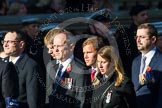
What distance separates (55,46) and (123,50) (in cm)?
161

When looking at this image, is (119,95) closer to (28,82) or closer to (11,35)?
(28,82)

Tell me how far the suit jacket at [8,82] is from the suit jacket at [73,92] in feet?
1.64

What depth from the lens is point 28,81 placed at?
8.40 meters

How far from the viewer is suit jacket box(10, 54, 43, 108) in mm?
8336

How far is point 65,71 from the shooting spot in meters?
8.53

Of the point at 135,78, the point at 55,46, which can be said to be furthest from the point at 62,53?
the point at 135,78

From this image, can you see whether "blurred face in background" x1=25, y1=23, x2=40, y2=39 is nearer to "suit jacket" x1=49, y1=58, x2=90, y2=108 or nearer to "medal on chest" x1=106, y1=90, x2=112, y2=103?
"suit jacket" x1=49, y1=58, x2=90, y2=108

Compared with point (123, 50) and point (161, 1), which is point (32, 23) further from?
point (161, 1)

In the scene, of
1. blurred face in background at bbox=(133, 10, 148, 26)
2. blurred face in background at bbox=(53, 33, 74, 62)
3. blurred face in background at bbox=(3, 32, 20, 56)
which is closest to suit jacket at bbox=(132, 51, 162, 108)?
blurred face in background at bbox=(53, 33, 74, 62)

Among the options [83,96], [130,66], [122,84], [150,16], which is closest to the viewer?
[122,84]

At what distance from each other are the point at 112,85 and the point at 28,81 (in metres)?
1.12

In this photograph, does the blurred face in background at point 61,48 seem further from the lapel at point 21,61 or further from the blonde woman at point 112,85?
the blonde woman at point 112,85

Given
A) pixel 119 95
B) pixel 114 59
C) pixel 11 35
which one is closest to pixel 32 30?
pixel 11 35

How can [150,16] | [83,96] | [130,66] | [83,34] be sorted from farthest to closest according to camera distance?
[150,16] → [83,34] → [130,66] → [83,96]
